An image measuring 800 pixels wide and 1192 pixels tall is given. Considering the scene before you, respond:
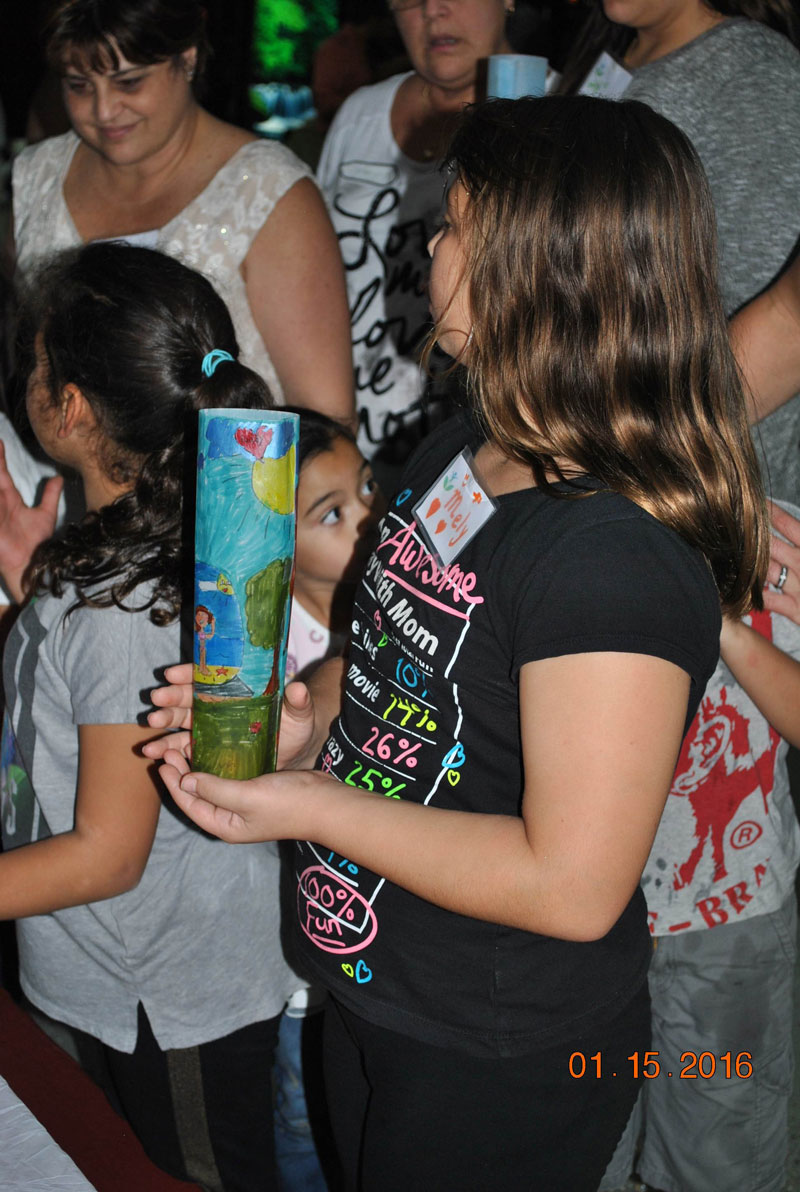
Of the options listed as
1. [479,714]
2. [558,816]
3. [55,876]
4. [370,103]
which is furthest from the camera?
[370,103]

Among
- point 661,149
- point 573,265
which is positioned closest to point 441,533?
point 573,265

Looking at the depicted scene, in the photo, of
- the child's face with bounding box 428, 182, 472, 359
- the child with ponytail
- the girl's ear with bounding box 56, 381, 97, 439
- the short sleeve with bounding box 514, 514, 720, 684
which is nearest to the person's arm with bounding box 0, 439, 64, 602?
the child with ponytail

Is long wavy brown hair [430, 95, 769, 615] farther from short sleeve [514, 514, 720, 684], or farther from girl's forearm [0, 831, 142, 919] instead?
girl's forearm [0, 831, 142, 919]

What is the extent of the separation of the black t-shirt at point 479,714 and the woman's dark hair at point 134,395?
274 mm

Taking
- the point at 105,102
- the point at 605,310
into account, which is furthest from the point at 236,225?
the point at 605,310

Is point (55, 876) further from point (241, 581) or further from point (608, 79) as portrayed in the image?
point (608, 79)

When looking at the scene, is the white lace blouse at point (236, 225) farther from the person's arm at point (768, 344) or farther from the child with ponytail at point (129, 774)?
the person's arm at point (768, 344)

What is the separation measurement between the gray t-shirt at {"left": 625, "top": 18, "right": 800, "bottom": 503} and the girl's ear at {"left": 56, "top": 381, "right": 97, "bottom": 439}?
767mm

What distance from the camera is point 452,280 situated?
91 centimetres

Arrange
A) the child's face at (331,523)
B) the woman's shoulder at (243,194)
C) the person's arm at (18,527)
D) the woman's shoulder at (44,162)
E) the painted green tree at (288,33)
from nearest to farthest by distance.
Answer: the person's arm at (18,527)
the child's face at (331,523)
the woman's shoulder at (243,194)
the woman's shoulder at (44,162)
the painted green tree at (288,33)

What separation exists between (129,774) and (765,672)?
67 cm

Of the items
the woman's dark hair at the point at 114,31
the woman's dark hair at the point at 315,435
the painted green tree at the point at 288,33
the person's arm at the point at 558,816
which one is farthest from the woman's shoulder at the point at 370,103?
the painted green tree at the point at 288,33

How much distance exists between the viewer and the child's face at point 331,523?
61.4 inches
